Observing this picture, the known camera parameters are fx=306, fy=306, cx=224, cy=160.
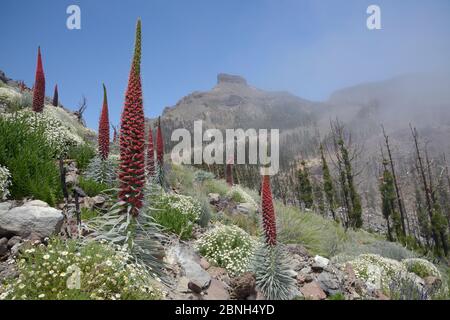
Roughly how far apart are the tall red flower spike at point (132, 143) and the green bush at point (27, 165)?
7.05ft

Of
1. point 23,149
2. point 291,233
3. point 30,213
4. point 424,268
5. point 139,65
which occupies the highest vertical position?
point 139,65

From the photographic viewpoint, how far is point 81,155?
8672mm

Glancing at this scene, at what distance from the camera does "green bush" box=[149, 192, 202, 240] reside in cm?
637

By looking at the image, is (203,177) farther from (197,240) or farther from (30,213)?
(30,213)

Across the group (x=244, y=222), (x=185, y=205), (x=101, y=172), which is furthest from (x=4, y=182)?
(x=244, y=222)

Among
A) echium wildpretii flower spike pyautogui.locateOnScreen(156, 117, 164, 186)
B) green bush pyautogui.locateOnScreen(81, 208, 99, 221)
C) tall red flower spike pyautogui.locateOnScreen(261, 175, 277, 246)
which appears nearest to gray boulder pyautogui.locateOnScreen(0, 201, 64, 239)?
green bush pyautogui.locateOnScreen(81, 208, 99, 221)

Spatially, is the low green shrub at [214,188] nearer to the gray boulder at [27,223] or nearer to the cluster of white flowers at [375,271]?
the cluster of white flowers at [375,271]

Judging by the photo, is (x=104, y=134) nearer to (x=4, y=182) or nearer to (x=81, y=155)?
(x=81, y=155)

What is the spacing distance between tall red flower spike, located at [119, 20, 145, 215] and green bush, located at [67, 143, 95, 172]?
15.3ft

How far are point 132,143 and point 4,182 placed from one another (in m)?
2.74

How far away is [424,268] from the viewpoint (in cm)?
902

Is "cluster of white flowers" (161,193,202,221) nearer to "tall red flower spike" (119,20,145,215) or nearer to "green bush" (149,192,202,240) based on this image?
"green bush" (149,192,202,240)

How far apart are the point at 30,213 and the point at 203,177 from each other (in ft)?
40.2
